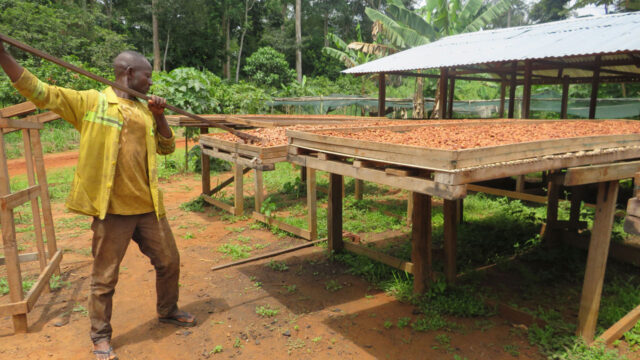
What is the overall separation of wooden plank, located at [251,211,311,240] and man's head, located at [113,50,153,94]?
3.45m

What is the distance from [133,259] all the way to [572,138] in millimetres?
4869

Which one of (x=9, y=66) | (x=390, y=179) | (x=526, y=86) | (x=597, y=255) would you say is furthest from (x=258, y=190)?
(x=526, y=86)

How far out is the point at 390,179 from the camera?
2.79 metres

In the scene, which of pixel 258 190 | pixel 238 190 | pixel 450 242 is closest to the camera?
pixel 450 242

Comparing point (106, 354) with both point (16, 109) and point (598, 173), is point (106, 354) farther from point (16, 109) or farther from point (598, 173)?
point (598, 173)

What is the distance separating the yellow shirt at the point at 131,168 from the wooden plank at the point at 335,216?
2612mm

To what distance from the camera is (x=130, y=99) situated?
3.16 metres

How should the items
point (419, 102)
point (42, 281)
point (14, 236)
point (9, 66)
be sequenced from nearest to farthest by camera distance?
point (9, 66) → point (14, 236) → point (42, 281) → point (419, 102)

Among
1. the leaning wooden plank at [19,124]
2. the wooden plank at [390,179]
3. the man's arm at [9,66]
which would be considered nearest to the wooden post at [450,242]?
the wooden plank at [390,179]

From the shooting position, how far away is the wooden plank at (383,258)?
453cm

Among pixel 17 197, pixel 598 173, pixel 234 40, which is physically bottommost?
pixel 17 197

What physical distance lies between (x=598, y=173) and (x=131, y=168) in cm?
344

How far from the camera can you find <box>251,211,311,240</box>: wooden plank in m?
6.06

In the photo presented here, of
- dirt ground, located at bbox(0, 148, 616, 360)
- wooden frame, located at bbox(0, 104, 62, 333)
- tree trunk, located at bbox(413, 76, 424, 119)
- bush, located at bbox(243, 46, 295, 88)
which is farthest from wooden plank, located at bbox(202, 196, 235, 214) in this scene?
bush, located at bbox(243, 46, 295, 88)
